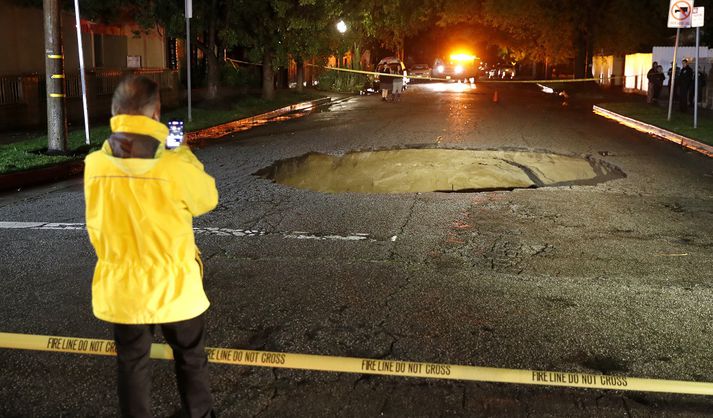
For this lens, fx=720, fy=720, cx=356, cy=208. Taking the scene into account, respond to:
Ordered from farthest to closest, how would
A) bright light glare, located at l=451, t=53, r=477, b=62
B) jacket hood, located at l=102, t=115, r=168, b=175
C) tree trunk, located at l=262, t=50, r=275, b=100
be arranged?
bright light glare, located at l=451, t=53, r=477, b=62 < tree trunk, located at l=262, t=50, r=275, b=100 < jacket hood, located at l=102, t=115, r=168, b=175

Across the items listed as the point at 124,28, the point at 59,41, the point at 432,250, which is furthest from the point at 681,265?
the point at 124,28

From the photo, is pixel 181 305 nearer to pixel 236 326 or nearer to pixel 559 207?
pixel 236 326

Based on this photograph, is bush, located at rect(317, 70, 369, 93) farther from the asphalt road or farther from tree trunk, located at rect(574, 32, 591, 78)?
the asphalt road

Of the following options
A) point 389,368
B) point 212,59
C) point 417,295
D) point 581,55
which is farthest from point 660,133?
point 581,55

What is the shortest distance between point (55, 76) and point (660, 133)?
47.0ft

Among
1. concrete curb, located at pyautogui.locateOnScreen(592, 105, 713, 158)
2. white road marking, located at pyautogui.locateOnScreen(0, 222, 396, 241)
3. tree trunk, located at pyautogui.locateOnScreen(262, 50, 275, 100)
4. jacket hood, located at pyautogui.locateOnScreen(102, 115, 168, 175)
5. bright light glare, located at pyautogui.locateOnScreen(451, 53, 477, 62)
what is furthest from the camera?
bright light glare, located at pyautogui.locateOnScreen(451, 53, 477, 62)

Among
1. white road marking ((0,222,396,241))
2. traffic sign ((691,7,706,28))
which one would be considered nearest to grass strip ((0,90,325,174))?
white road marking ((0,222,396,241))

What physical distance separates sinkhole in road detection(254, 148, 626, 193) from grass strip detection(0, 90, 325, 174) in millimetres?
3920

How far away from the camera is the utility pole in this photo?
13.3m

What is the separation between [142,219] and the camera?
3152 millimetres

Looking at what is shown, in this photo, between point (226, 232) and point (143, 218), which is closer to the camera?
point (143, 218)

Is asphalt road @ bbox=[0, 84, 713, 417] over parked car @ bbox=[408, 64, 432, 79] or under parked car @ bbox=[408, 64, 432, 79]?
under

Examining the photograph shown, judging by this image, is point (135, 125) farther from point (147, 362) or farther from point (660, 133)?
point (660, 133)

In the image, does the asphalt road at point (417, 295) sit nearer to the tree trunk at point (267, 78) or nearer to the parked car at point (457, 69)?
the tree trunk at point (267, 78)
